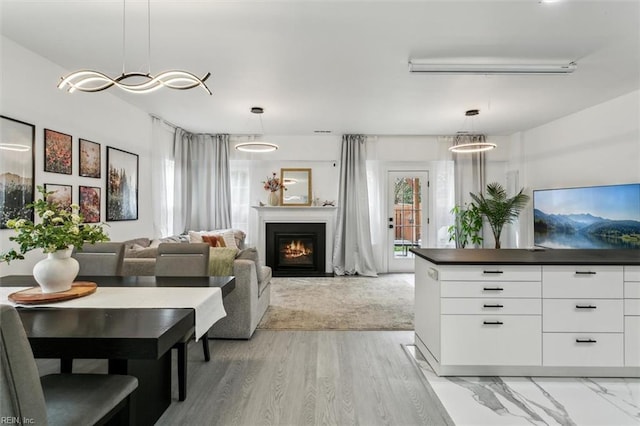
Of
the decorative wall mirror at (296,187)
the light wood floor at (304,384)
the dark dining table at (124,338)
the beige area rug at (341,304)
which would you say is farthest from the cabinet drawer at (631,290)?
the decorative wall mirror at (296,187)

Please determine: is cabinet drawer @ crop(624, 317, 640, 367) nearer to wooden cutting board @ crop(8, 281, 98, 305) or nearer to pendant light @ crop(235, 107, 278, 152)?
wooden cutting board @ crop(8, 281, 98, 305)

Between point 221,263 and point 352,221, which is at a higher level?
point 352,221

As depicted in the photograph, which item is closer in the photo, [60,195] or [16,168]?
[16,168]

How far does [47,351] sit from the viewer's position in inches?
52.3

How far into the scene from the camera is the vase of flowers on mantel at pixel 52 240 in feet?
5.95

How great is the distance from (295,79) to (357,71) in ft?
2.26

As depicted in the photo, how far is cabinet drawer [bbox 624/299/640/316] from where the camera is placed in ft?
8.15

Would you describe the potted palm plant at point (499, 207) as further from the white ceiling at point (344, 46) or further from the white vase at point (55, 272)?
the white vase at point (55, 272)

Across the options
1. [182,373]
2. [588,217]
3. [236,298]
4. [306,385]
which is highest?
[588,217]

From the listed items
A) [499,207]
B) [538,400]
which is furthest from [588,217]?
[538,400]

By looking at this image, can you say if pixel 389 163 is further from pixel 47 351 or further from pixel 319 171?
pixel 47 351

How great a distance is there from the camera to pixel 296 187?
21.9 feet

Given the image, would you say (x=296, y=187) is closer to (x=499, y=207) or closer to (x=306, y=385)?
(x=499, y=207)

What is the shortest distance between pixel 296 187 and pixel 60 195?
12.9 ft
